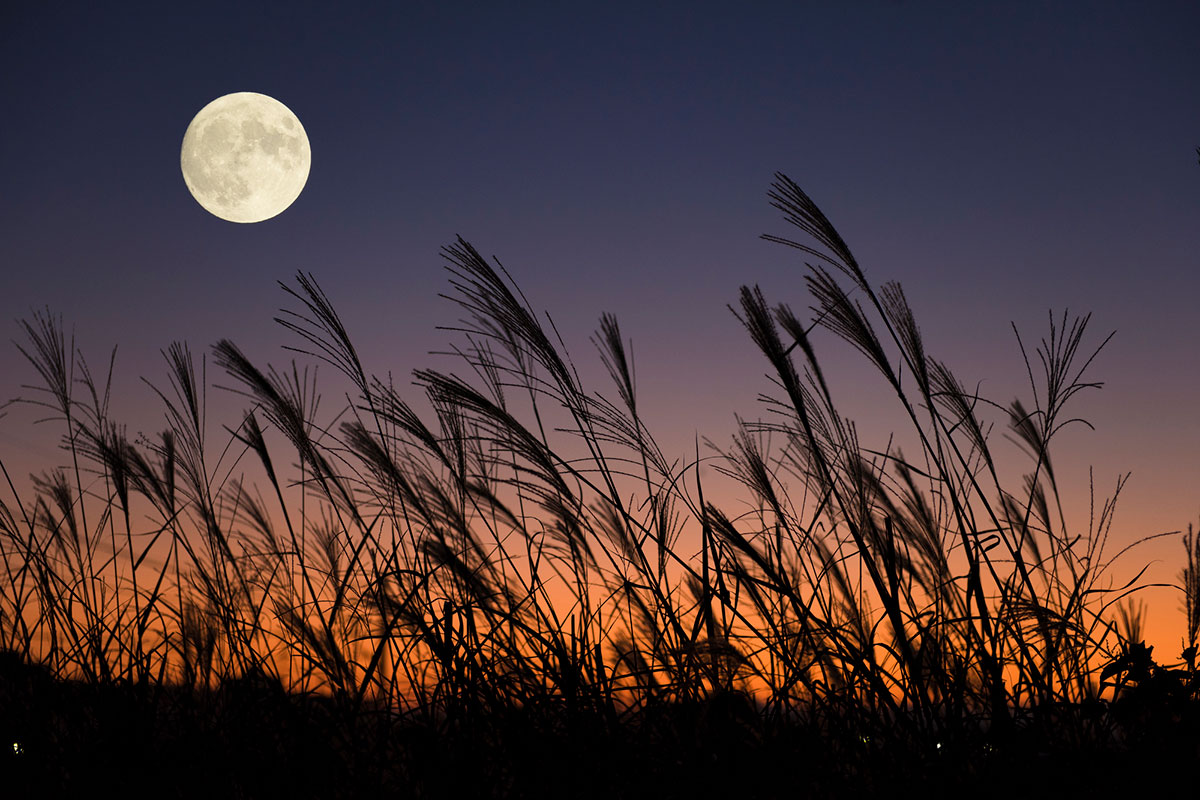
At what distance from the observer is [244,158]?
7.52m

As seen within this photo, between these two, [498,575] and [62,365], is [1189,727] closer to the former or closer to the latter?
[498,575]

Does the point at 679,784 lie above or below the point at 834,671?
below

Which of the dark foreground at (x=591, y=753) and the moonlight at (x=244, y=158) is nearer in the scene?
the dark foreground at (x=591, y=753)

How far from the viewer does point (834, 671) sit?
1819 mm

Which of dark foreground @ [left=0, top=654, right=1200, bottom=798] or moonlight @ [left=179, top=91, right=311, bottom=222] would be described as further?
moonlight @ [left=179, top=91, right=311, bottom=222]

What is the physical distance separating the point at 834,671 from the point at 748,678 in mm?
196

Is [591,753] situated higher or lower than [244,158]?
lower

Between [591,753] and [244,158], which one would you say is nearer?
[591,753]

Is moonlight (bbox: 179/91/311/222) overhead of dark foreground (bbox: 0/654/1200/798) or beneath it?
overhead

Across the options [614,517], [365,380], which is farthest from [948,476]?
[365,380]

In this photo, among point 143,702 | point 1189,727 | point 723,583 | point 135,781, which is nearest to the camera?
point 1189,727

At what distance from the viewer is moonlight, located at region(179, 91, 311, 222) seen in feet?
24.0

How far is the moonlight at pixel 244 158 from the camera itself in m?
7.32

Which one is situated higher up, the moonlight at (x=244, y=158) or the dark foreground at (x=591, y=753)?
the moonlight at (x=244, y=158)
